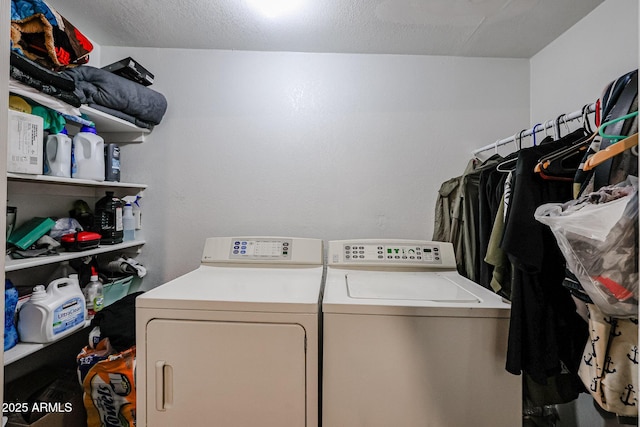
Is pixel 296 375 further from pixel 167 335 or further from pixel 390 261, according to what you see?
pixel 390 261

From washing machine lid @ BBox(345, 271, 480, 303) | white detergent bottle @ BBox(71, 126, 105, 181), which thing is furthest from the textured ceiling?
washing machine lid @ BBox(345, 271, 480, 303)

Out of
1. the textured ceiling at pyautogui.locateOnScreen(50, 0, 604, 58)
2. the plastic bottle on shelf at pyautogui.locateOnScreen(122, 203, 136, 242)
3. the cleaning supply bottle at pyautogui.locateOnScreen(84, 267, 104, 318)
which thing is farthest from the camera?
the plastic bottle on shelf at pyautogui.locateOnScreen(122, 203, 136, 242)

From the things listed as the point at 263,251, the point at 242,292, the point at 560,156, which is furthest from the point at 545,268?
the point at 263,251

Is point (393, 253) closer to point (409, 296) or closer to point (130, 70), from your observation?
point (409, 296)

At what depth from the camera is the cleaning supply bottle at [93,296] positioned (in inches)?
64.9

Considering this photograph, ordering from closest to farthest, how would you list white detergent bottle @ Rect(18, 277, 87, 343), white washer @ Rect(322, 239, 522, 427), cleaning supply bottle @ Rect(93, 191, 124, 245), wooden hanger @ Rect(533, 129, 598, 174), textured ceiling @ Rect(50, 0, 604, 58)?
wooden hanger @ Rect(533, 129, 598, 174) → white washer @ Rect(322, 239, 522, 427) → white detergent bottle @ Rect(18, 277, 87, 343) → textured ceiling @ Rect(50, 0, 604, 58) → cleaning supply bottle @ Rect(93, 191, 124, 245)

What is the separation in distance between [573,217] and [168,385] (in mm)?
1382

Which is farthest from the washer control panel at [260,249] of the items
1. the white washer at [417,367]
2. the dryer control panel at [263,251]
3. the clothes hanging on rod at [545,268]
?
the clothes hanging on rod at [545,268]

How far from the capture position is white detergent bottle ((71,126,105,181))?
1.56m

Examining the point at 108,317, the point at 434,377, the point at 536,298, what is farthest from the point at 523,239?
the point at 108,317

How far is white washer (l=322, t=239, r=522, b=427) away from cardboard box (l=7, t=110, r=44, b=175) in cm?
138

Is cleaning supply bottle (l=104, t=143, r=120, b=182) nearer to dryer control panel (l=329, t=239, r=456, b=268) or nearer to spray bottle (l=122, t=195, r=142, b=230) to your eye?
spray bottle (l=122, t=195, r=142, b=230)

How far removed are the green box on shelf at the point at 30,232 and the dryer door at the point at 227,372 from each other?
0.84 meters

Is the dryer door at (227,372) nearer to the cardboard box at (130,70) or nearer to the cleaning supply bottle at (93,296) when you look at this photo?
the cleaning supply bottle at (93,296)
